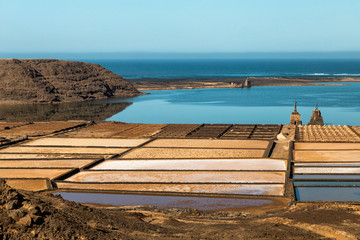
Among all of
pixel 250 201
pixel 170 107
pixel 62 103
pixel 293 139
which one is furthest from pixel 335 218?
pixel 62 103

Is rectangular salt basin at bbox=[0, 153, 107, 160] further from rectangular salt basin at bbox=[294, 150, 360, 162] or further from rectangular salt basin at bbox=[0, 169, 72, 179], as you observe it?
rectangular salt basin at bbox=[294, 150, 360, 162]

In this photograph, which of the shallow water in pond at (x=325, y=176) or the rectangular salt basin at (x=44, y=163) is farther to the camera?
the rectangular salt basin at (x=44, y=163)

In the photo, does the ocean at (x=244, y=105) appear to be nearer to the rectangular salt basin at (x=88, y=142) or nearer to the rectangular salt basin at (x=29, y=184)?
the rectangular salt basin at (x=88, y=142)

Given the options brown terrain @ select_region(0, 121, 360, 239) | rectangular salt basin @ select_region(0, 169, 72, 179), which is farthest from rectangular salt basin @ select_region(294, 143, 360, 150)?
rectangular salt basin @ select_region(0, 169, 72, 179)

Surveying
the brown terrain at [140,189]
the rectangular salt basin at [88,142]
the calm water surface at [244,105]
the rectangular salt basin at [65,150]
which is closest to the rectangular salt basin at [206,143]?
the brown terrain at [140,189]

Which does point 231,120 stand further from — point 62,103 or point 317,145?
point 62,103

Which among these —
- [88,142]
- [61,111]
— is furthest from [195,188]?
[61,111]
